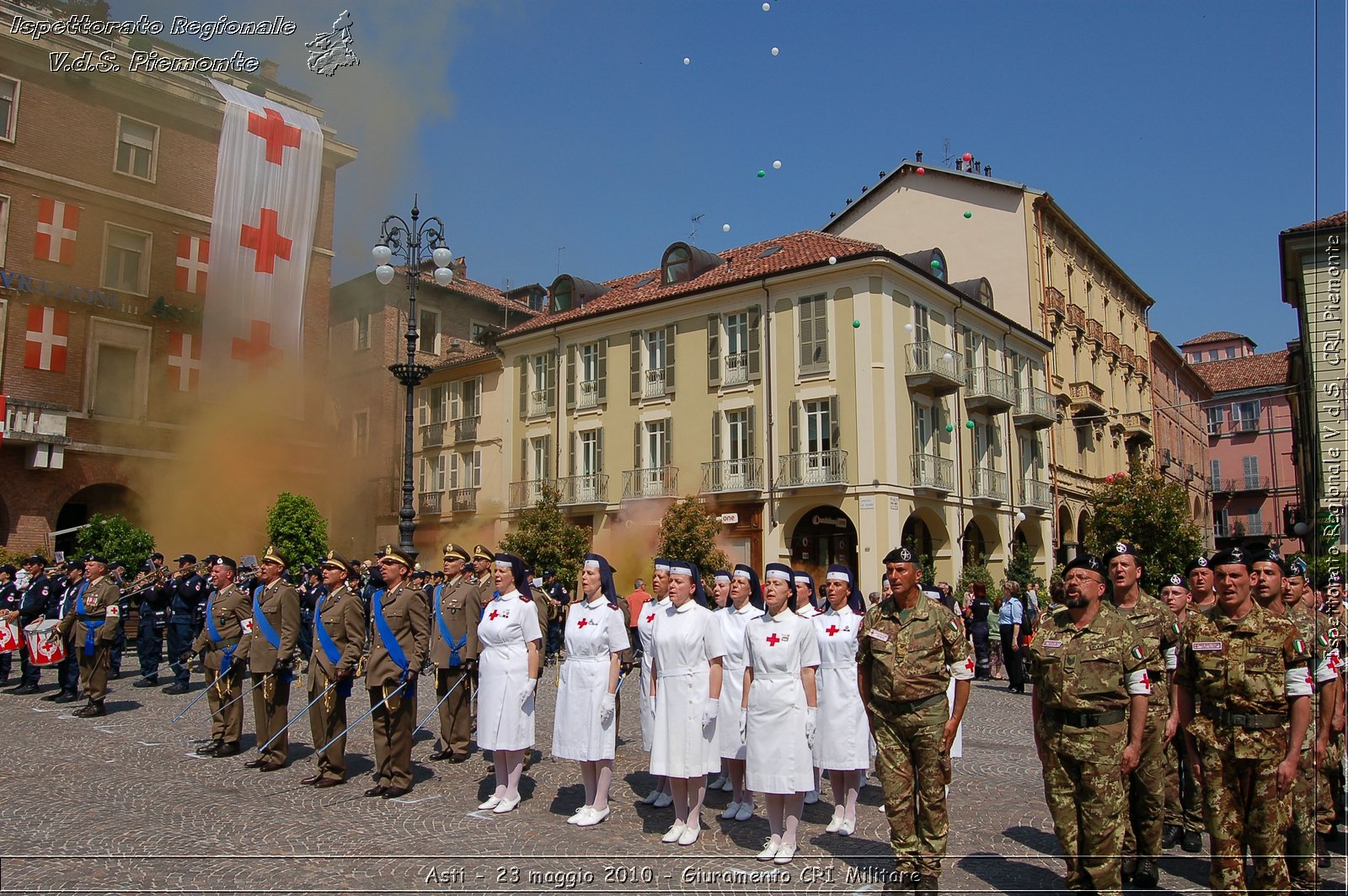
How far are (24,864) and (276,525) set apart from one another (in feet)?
76.3

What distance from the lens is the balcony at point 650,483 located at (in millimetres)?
31078

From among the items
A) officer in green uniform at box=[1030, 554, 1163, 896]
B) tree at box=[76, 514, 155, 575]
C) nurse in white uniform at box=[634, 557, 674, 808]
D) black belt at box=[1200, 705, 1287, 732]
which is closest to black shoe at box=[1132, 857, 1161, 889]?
officer in green uniform at box=[1030, 554, 1163, 896]

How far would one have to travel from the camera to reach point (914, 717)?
5.41m

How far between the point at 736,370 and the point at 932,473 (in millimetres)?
7191

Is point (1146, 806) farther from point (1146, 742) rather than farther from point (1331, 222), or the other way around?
point (1331, 222)

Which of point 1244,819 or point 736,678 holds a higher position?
point 736,678

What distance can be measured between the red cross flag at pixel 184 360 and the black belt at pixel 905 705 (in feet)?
96.7

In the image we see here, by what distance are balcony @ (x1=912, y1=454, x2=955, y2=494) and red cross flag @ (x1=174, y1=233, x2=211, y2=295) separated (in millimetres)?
23905

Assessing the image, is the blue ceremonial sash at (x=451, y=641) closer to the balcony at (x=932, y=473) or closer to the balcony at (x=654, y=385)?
the balcony at (x=932, y=473)

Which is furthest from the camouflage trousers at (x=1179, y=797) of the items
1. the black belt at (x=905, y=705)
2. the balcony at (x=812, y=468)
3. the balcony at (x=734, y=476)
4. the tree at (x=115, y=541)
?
the tree at (x=115, y=541)

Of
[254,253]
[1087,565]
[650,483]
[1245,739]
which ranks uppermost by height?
[254,253]

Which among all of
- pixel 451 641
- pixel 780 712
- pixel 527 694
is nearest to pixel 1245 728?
pixel 780 712

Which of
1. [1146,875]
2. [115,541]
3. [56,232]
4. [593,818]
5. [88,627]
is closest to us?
[1146,875]

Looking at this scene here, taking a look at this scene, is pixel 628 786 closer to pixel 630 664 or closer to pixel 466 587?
pixel 630 664
